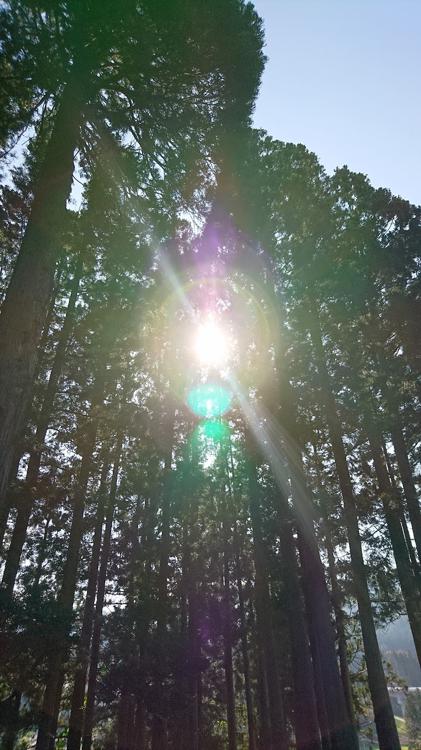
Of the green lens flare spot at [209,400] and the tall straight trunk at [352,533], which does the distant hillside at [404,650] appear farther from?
the green lens flare spot at [209,400]

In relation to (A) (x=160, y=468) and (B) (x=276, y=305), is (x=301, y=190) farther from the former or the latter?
(A) (x=160, y=468)

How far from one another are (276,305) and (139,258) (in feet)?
14.6

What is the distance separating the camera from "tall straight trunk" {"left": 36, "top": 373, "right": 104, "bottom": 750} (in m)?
8.44

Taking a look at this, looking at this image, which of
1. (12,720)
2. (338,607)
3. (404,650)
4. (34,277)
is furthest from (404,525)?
(404,650)

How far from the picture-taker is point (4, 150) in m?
8.80

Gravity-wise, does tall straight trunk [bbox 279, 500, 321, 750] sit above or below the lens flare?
below

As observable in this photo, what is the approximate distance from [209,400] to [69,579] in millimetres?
6959

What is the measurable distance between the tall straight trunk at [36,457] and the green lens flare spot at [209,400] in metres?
4.78

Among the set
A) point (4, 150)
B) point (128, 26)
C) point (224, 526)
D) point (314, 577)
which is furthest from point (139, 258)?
point (224, 526)

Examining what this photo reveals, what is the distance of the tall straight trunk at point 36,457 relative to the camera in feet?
36.4

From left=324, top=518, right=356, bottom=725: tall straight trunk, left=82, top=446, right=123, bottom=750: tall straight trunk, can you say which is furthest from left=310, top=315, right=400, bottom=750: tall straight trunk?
left=82, top=446, right=123, bottom=750: tall straight trunk

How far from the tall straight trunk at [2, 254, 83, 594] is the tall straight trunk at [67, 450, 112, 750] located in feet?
7.32

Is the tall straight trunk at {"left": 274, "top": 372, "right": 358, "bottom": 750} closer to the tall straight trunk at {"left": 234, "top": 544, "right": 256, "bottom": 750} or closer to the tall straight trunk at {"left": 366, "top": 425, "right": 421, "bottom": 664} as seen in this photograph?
the tall straight trunk at {"left": 366, "top": 425, "right": 421, "bottom": 664}

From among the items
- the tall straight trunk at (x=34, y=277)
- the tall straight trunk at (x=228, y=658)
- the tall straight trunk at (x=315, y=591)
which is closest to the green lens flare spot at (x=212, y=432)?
the tall straight trunk at (x=228, y=658)
